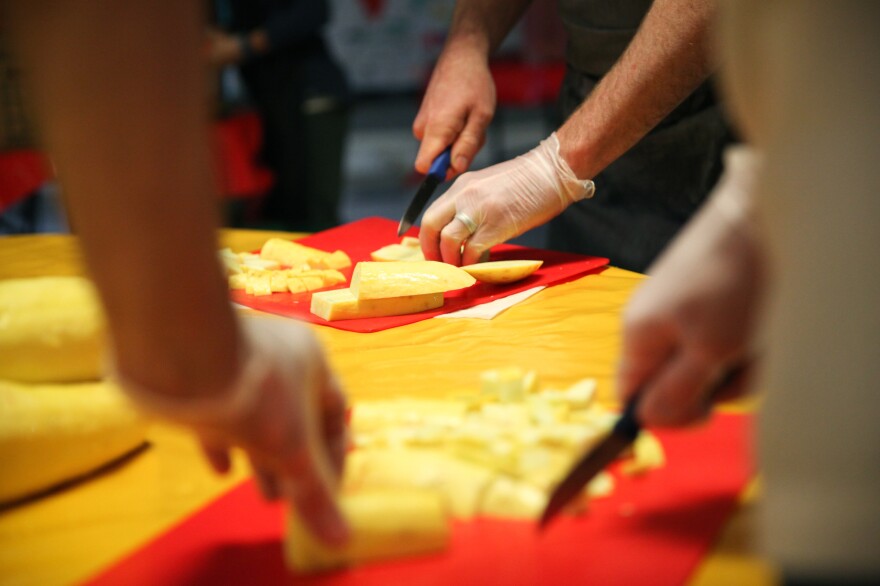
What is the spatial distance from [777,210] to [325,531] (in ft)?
1.42

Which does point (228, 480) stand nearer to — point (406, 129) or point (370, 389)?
point (370, 389)

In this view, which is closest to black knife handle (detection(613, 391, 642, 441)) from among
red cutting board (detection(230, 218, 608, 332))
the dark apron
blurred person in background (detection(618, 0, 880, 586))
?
blurred person in background (detection(618, 0, 880, 586))

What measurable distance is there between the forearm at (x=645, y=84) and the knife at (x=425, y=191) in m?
0.29

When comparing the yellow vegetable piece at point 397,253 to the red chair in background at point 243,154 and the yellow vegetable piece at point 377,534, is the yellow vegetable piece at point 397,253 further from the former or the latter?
the red chair in background at point 243,154

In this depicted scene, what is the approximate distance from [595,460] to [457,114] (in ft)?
4.31

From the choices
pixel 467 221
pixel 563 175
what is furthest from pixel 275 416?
pixel 563 175

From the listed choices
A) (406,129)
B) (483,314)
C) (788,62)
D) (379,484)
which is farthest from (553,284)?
(406,129)

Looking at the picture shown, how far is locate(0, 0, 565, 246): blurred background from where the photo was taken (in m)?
3.61

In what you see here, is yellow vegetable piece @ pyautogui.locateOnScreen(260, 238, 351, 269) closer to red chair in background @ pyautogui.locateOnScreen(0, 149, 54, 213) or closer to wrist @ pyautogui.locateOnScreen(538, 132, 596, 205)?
wrist @ pyautogui.locateOnScreen(538, 132, 596, 205)

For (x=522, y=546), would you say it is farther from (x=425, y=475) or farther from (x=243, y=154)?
(x=243, y=154)

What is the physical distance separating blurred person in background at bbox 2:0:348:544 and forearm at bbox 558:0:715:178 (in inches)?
47.1

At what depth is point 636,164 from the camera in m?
2.13

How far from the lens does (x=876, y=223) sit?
0.53m

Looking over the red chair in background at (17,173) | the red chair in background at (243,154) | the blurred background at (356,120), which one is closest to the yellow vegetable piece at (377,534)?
the blurred background at (356,120)
